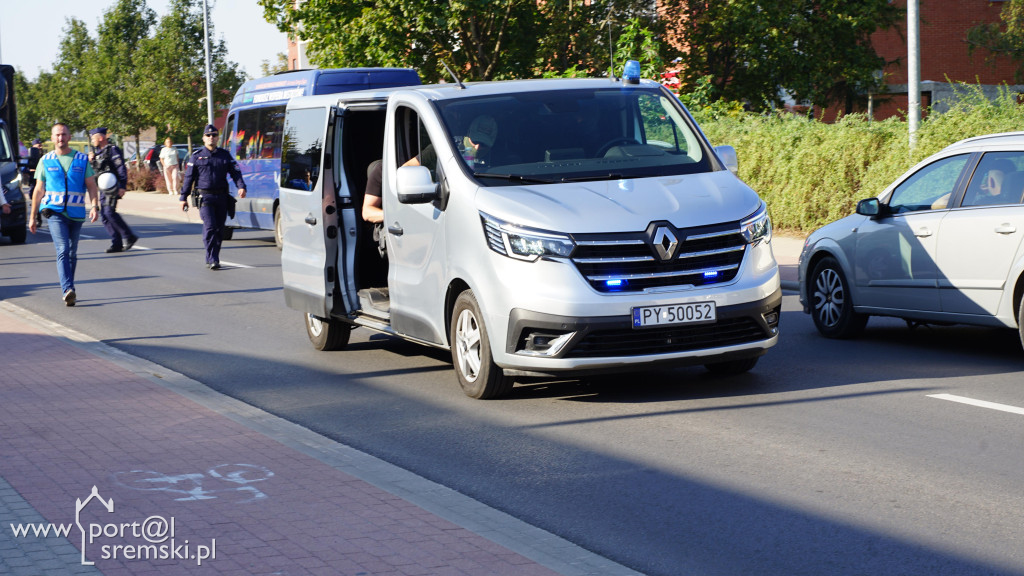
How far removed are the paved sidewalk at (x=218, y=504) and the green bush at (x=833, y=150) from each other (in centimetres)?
1215

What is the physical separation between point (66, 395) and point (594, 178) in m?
3.79

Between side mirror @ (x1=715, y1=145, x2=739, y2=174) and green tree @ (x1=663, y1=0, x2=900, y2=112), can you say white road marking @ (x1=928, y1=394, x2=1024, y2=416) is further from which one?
green tree @ (x1=663, y1=0, x2=900, y2=112)

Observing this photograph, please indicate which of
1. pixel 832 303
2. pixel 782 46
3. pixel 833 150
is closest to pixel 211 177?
pixel 833 150

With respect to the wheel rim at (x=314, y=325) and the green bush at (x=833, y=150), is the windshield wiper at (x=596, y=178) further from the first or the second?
the green bush at (x=833, y=150)

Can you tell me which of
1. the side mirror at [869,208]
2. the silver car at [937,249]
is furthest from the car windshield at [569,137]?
the silver car at [937,249]

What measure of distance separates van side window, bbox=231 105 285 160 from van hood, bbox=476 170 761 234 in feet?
43.8

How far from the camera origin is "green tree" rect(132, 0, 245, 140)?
5209cm

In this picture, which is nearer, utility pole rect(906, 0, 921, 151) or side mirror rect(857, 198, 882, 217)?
side mirror rect(857, 198, 882, 217)

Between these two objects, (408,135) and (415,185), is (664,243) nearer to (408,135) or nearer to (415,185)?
(415,185)

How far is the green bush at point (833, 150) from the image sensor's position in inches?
671

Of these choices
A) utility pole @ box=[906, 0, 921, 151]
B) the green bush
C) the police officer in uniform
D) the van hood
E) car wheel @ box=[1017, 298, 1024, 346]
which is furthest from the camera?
the police officer in uniform

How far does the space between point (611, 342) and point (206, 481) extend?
259cm

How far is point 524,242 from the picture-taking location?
24.8ft

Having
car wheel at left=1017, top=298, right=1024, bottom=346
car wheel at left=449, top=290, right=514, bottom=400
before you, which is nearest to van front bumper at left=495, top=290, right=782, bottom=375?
car wheel at left=449, top=290, right=514, bottom=400
